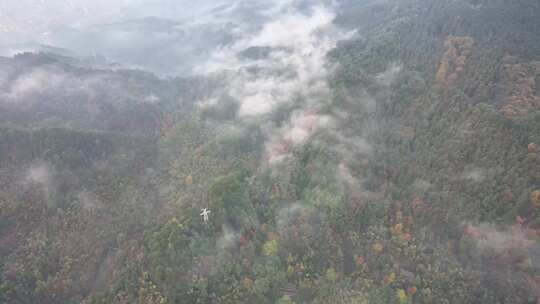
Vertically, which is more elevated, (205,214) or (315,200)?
(205,214)

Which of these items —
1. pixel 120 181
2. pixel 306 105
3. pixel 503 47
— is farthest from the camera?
pixel 306 105

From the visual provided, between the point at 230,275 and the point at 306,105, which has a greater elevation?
the point at 306,105

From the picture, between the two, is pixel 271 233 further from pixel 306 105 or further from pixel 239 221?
pixel 306 105

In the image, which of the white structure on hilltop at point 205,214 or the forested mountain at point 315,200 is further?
the white structure on hilltop at point 205,214

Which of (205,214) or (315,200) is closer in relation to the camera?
(205,214)

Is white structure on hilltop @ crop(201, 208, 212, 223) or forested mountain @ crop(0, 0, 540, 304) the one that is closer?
forested mountain @ crop(0, 0, 540, 304)

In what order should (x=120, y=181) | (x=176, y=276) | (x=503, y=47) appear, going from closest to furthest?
(x=176, y=276)
(x=120, y=181)
(x=503, y=47)

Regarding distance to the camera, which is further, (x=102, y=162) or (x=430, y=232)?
(x=102, y=162)

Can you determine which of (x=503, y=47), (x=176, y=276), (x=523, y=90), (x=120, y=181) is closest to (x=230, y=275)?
(x=176, y=276)
